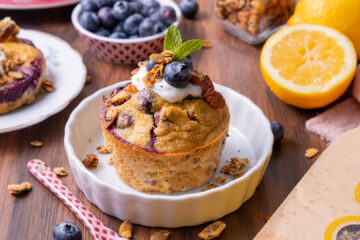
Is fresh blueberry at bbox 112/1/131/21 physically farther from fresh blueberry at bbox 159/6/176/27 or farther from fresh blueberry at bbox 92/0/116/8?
fresh blueberry at bbox 159/6/176/27

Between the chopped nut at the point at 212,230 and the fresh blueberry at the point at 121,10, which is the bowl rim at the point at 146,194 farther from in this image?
the fresh blueberry at the point at 121,10

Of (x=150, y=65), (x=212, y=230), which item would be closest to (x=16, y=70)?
(x=150, y=65)

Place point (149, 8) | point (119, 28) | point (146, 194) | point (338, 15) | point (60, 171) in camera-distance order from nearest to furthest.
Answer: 1. point (146, 194)
2. point (60, 171)
3. point (338, 15)
4. point (119, 28)
5. point (149, 8)

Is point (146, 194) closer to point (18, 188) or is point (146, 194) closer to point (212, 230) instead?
point (212, 230)

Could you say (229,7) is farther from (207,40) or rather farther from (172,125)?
(172,125)

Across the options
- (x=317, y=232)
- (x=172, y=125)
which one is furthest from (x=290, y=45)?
(x=317, y=232)

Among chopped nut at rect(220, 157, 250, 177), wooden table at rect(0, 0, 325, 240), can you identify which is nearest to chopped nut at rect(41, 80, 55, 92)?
wooden table at rect(0, 0, 325, 240)
